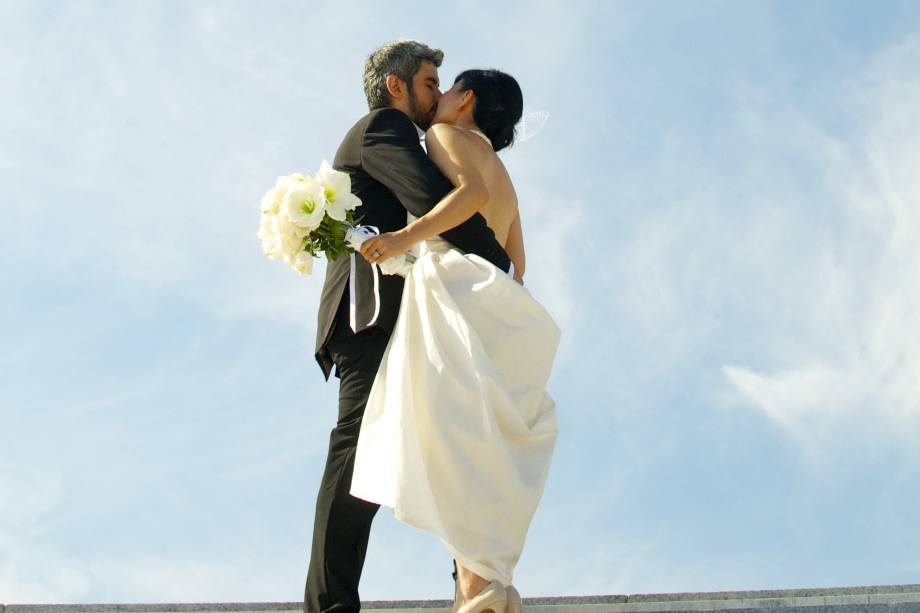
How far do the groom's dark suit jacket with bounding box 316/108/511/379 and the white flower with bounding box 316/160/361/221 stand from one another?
133mm

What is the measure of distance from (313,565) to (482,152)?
161cm

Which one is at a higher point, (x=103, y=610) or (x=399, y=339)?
(x=399, y=339)

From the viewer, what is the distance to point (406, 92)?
4621 millimetres

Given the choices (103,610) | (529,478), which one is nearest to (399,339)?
(529,478)

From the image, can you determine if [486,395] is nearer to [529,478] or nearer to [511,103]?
[529,478]

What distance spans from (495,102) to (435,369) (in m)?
1.16

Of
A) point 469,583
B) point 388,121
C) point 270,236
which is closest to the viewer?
point 469,583

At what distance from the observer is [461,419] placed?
3955 millimetres

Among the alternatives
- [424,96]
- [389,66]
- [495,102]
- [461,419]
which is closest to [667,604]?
[461,419]

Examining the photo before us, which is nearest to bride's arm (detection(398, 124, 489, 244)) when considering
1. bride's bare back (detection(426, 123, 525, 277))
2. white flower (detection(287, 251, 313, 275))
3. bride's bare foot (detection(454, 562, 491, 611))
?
bride's bare back (detection(426, 123, 525, 277))

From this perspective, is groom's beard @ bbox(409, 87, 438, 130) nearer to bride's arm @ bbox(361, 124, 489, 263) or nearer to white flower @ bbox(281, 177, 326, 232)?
bride's arm @ bbox(361, 124, 489, 263)

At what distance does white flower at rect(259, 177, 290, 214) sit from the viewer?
4172 mm

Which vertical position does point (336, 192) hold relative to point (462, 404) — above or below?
above

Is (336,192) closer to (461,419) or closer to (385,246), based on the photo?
(385,246)
